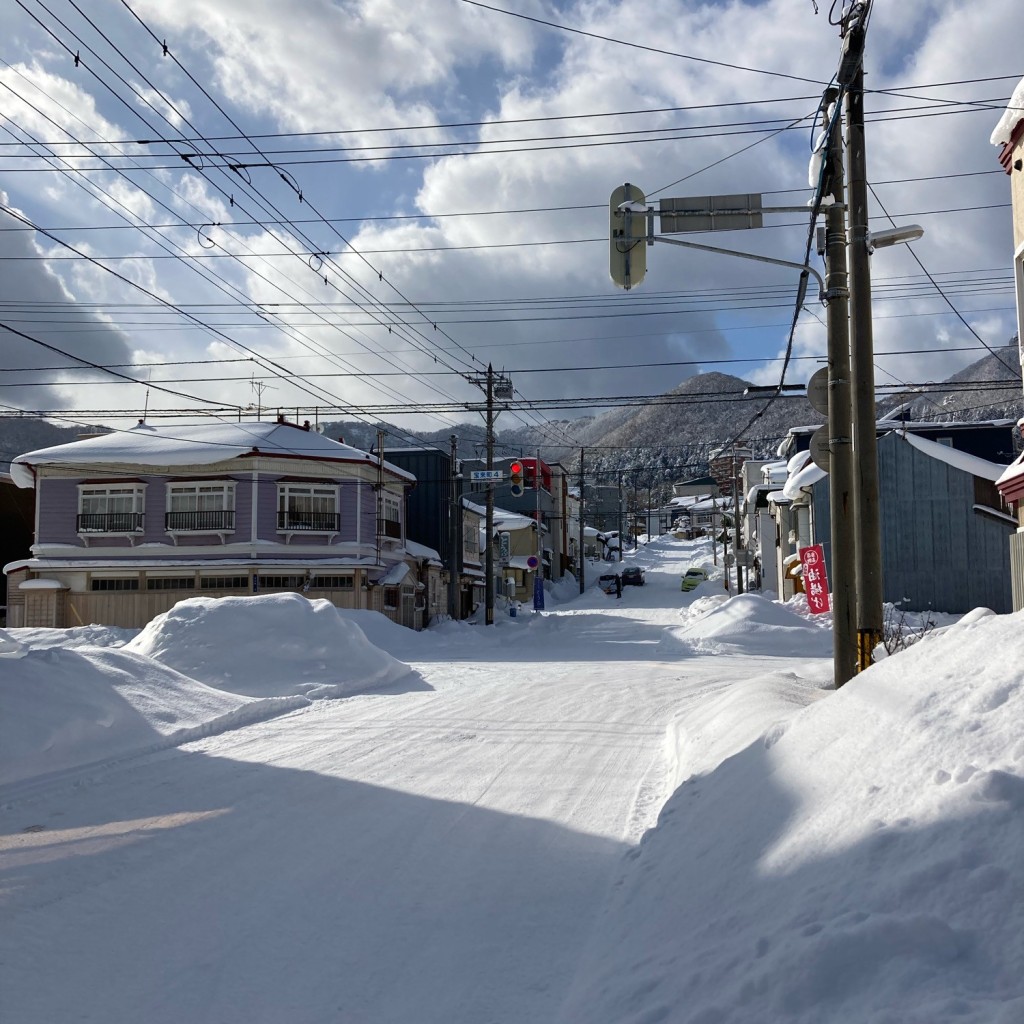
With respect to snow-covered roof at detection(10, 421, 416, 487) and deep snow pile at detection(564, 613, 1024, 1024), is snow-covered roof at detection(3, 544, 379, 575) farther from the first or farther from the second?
deep snow pile at detection(564, 613, 1024, 1024)

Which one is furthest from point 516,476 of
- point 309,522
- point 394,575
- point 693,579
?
point 693,579

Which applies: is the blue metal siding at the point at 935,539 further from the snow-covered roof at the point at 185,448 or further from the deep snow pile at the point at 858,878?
the deep snow pile at the point at 858,878

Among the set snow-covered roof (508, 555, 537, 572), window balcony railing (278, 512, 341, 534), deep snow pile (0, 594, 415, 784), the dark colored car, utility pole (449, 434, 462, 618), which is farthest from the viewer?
the dark colored car

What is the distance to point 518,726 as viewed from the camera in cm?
1273

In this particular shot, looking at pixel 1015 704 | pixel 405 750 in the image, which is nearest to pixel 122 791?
pixel 405 750

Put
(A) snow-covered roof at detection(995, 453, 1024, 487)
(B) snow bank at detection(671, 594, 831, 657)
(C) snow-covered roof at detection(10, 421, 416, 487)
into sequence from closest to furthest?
1. (A) snow-covered roof at detection(995, 453, 1024, 487)
2. (B) snow bank at detection(671, 594, 831, 657)
3. (C) snow-covered roof at detection(10, 421, 416, 487)

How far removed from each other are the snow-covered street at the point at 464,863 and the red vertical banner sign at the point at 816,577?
14.2m

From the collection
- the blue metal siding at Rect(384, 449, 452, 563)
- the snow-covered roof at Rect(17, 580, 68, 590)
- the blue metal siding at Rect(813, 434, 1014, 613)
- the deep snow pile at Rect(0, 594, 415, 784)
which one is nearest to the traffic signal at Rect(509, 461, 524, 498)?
the blue metal siding at Rect(384, 449, 452, 563)

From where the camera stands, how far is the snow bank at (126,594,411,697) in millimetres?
16422

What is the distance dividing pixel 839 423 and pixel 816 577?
14.2 m

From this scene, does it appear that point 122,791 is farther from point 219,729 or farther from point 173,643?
point 173,643

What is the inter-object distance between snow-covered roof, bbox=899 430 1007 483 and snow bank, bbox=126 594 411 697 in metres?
21.7

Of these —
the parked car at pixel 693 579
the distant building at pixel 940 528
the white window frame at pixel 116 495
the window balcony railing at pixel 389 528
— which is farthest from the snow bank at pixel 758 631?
the parked car at pixel 693 579

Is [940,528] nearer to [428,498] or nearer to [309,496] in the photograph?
[309,496]
